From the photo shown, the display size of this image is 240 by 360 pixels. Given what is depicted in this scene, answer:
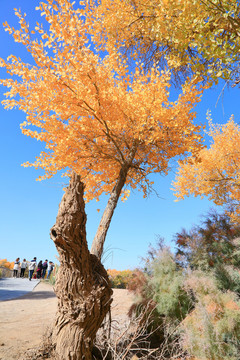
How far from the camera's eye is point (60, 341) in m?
3.37

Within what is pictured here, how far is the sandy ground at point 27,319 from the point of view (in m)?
4.33

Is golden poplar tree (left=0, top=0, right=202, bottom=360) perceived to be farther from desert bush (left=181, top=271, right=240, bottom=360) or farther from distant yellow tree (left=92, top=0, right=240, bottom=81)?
desert bush (left=181, top=271, right=240, bottom=360)

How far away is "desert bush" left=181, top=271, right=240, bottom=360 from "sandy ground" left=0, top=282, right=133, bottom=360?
172 centimetres

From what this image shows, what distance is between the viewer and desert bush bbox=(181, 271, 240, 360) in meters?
5.31

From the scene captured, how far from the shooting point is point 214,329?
17.9 ft

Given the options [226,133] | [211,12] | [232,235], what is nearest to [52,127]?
[211,12]

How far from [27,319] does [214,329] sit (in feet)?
17.8

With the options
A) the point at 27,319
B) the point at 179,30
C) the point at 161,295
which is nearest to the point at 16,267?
the point at 27,319

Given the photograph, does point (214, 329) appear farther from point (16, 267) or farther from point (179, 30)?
point (16, 267)

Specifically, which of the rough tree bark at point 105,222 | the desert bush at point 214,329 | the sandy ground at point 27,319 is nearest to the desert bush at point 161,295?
the desert bush at point 214,329

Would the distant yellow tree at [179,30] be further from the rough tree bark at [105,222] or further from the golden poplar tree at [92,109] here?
the rough tree bark at [105,222]

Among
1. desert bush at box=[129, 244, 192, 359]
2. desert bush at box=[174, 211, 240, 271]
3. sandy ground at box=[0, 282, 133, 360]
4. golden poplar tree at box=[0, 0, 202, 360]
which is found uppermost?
golden poplar tree at box=[0, 0, 202, 360]

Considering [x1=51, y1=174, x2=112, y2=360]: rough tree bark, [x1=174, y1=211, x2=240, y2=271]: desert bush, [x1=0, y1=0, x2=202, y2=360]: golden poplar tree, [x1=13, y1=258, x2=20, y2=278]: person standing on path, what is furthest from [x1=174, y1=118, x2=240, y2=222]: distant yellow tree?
[x1=13, y1=258, x2=20, y2=278]: person standing on path

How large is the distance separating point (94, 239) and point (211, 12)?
5.39 metres
